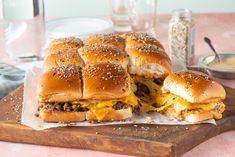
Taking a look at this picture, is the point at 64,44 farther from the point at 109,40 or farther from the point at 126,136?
the point at 126,136

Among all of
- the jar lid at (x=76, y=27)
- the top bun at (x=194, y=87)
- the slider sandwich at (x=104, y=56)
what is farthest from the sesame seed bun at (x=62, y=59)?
the jar lid at (x=76, y=27)

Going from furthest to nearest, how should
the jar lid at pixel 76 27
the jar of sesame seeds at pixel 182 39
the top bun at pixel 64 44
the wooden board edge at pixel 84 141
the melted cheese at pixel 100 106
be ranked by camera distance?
the jar lid at pixel 76 27, the jar of sesame seeds at pixel 182 39, the top bun at pixel 64 44, the melted cheese at pixel 100 106, the wooden board edge at pixel 84 141

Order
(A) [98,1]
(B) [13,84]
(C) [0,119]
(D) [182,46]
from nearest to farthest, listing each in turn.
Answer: (C) [0,119] < (B) [13,84] < (D) [182,46] < (A) [98,1]

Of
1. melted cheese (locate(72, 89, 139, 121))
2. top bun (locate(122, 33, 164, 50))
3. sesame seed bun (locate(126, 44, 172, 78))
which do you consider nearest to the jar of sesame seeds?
top bun (locate(122, 33, 164, 50))

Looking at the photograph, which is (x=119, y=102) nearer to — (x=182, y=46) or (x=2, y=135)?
→ (x=2, y=135)

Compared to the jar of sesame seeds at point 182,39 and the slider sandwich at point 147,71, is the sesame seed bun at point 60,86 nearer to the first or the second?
the slider sandwich at point 147,71

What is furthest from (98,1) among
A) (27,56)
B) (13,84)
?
(13,84)

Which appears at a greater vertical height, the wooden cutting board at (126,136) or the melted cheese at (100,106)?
the melted cheese at (100,106)

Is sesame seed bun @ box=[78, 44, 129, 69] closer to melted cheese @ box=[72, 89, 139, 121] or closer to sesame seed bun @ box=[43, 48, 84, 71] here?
sesame seed bun @ box=[43, 48, 84, 71]
